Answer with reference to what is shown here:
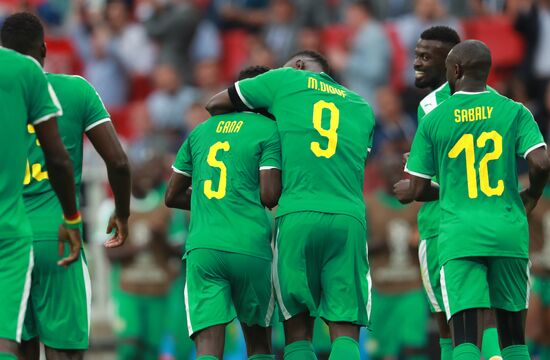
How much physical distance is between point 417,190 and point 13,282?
3.25 metres

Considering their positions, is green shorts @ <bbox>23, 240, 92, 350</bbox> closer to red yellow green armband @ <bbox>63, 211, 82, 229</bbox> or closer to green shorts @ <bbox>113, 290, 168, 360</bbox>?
red yellow green armband @ <bbox>63, 211, 82, 229</bbox>

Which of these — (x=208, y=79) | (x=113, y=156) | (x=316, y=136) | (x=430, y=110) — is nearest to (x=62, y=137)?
(x=113, y=156)

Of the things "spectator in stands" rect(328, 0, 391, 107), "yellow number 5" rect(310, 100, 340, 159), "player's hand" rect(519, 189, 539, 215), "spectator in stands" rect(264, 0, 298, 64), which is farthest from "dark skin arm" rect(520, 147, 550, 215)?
"spectator in stands" rect(264, 0, 298, 64)

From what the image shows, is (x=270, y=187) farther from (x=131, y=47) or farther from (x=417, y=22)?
(x=131, y=47)

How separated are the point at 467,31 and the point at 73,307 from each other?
34.6ft

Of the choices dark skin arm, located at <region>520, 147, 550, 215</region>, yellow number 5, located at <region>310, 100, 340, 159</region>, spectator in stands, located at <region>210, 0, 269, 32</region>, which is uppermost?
spectator in stands, located at <region>210, 0, 269, 32</region>

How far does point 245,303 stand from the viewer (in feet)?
31.1

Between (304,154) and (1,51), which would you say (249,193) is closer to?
(304,154)

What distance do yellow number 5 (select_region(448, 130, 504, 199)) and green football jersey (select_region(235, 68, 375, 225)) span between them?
0.79 m

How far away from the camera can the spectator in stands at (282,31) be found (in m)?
18.8

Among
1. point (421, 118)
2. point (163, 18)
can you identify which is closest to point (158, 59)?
point (163, 18)

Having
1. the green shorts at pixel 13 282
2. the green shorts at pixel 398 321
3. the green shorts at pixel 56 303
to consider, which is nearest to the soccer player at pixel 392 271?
the green shorts at pixel 398 321

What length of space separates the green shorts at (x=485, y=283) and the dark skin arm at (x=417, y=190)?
558 millimetres

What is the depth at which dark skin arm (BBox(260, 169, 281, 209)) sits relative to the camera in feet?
30.9
